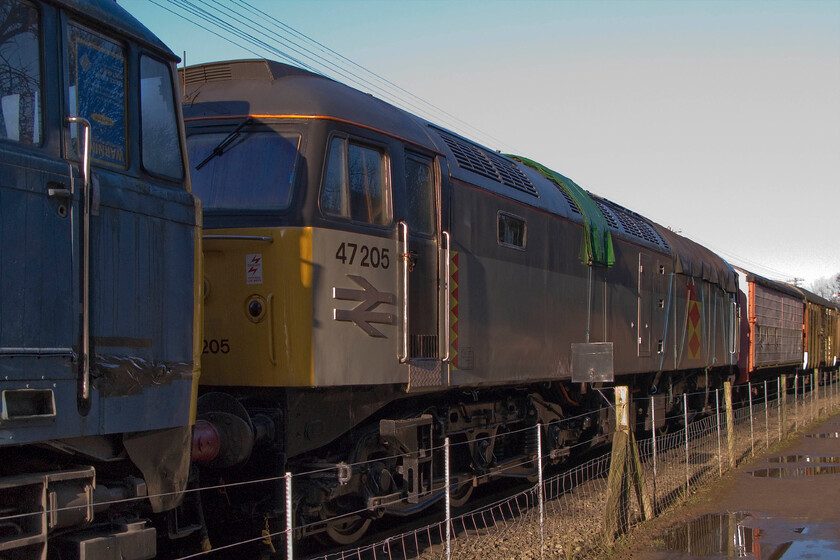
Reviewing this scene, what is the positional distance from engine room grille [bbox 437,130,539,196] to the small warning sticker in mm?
2790

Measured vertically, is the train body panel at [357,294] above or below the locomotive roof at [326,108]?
below

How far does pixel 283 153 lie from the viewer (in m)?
6.48

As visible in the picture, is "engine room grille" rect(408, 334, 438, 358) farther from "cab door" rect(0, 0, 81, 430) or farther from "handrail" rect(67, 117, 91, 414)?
"cab door" rect(0, 0, 81, 430)

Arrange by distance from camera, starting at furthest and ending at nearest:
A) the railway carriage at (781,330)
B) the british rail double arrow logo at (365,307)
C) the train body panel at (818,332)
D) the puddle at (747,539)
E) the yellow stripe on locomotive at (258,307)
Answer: the train body panel at (818,332)
the railway carriage at (781,330)
the puddle at (747,539)
the british rail double arrow logo at (365,307)
the yellow stripe on locomotive at (258,307)

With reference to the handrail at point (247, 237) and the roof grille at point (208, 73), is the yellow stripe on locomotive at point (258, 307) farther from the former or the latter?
the roof grille at point (208, 73)

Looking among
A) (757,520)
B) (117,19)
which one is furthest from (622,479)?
(117,19)

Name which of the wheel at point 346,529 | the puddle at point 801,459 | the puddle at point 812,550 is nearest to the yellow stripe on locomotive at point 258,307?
the wheel at point 346,529

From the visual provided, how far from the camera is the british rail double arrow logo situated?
6.43 meters

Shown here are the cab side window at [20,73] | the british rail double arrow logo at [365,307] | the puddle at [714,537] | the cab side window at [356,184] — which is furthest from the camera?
the puddle at [714,537]

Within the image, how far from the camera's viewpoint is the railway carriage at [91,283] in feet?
12.8

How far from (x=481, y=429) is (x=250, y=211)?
3696 mm

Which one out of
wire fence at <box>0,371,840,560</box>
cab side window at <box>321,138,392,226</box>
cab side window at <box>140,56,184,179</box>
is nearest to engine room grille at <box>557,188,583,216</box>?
wire fence at <box>0,371,840,560</box>

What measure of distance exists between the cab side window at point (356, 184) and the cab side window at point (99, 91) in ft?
6.65

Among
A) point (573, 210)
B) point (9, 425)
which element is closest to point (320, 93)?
point (9, 425)
